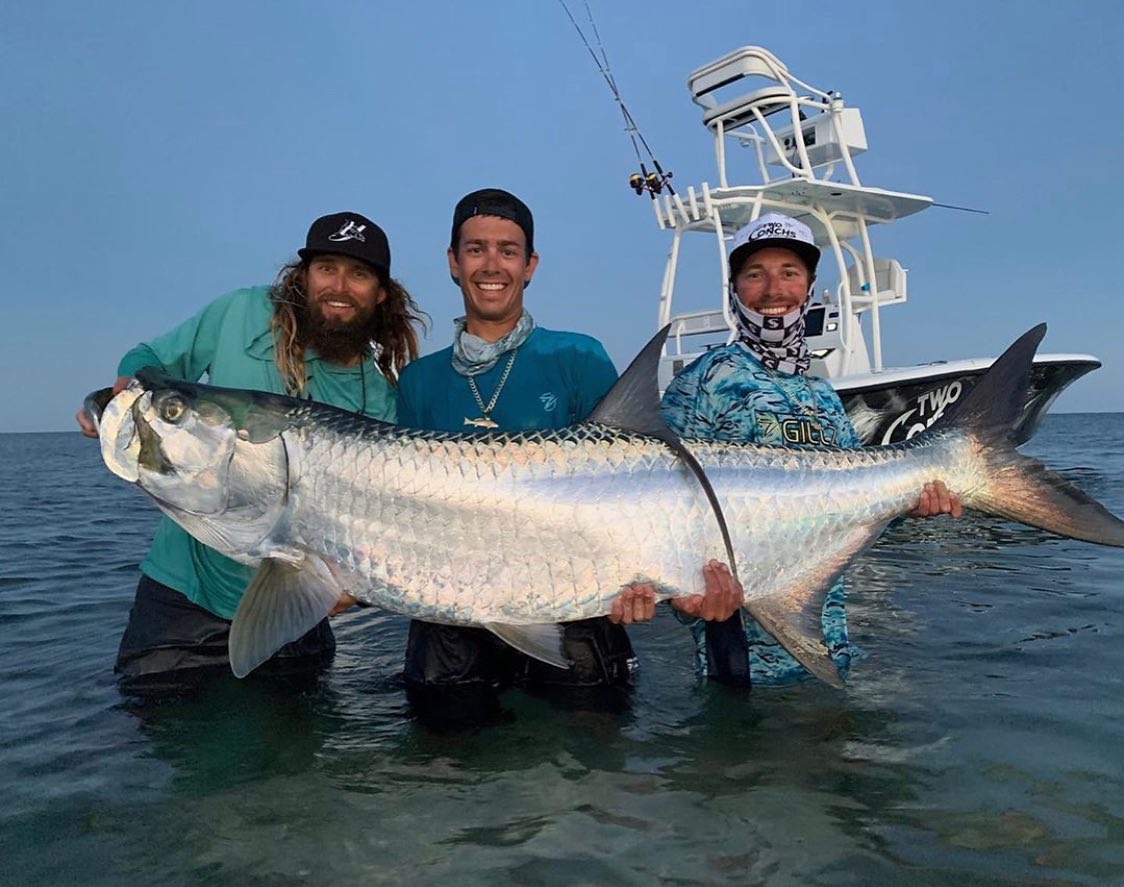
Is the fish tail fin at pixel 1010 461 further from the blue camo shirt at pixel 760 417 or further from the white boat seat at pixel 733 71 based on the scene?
the white boat seat at pixel 733 71

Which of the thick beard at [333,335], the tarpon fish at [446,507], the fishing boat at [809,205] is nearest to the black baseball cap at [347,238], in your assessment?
the thick beard at [333,335]

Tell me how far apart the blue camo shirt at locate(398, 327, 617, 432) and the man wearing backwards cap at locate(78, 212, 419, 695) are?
16.2 inches

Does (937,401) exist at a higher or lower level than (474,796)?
higher

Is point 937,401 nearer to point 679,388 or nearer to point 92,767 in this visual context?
point 679,388

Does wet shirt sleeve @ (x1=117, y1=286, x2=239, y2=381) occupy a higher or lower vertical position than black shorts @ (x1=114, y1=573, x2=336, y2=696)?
higher

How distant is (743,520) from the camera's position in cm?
352

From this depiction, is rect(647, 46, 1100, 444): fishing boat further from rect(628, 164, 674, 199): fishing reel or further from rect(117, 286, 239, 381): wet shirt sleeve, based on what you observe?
rect(117, 286, 239, 381): wet shirt sleeve

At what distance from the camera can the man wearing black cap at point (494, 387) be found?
432 cm

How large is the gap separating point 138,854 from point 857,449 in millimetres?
3407

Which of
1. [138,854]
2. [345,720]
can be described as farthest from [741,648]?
[138,854]

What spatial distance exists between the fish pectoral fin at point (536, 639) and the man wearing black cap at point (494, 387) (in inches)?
35.6

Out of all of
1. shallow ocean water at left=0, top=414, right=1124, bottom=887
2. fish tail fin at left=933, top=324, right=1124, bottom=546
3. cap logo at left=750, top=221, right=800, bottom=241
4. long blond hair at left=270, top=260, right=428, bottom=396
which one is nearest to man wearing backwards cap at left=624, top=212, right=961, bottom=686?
cap logo at left=750, top=221, right=800, bottom=241

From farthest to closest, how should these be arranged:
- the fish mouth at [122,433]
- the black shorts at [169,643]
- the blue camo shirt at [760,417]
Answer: the black shorts at [169,643], the blue camo shirt at [760,417], the fish mouth at [122,433]

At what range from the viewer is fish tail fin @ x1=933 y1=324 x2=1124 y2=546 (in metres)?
3.68
